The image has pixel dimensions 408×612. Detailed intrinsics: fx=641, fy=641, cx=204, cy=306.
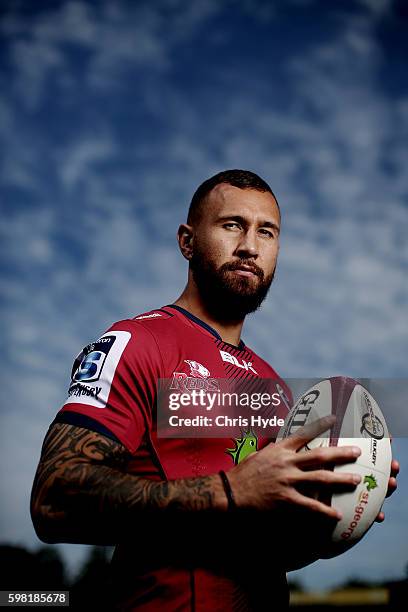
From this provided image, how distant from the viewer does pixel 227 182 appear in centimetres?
359

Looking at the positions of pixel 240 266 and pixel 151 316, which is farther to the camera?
pixel 240 266

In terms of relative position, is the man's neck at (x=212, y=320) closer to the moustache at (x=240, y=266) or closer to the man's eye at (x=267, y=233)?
the moustache at (x=240, y=266)

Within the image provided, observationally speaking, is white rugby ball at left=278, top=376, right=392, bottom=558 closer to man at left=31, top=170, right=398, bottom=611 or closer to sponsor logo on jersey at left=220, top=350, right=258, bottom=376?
man at left=31, top=170, right=398, bottom=611

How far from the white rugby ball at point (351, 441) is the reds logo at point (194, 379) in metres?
0.41

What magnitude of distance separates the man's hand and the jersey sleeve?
19.7 inches

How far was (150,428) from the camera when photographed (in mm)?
2641

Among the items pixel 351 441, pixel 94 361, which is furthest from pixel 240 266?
pixel 351 441

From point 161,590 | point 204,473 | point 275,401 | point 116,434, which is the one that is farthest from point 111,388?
point 275,401

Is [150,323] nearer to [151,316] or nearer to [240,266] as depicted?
[151,316]

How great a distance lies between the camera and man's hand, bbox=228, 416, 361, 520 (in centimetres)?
215

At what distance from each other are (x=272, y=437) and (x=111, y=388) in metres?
0.90

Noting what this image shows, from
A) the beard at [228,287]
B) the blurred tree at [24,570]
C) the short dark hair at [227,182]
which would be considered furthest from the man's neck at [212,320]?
the blurred tree at [24,570]

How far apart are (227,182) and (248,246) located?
0.49m

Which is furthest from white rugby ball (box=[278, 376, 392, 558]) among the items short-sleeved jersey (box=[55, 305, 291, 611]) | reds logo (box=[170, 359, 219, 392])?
reds logo (box=[170, 359, 219, 392])
